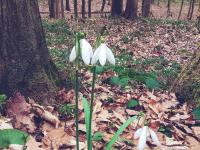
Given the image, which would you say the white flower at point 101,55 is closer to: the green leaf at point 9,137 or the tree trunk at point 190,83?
the green leaf at point 9,137

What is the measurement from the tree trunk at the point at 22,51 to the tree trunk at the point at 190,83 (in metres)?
1.58

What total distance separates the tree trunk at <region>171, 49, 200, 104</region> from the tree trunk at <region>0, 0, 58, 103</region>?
5.20ft

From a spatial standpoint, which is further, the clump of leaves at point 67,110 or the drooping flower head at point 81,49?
the clump of leaves at point 67,110

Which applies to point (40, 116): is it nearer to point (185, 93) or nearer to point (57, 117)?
point (57, 117)

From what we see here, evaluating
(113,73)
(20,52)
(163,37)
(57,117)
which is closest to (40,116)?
(57,117)

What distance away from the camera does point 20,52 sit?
440cm

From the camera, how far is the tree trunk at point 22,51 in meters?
4.33

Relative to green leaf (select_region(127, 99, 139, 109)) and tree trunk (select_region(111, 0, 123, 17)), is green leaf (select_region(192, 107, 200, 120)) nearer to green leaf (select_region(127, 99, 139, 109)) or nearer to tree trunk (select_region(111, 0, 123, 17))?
green leaf (select_region(127, 99, 139, 109))

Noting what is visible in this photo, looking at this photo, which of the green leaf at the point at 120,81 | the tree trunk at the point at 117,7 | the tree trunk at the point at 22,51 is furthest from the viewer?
the tree trunk at the point at 117,7

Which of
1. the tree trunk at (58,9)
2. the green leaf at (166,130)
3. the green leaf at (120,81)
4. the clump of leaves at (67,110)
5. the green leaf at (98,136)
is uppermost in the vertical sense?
the clump of leaves at (67,110)

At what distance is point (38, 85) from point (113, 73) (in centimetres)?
199

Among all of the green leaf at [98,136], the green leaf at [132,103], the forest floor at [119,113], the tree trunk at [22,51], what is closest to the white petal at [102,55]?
the forest floor at [119,113]

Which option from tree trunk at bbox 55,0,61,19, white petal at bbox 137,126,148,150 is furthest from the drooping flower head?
tree trunk at bbox 55,0,61,19

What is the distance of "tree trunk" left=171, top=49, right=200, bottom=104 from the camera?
4991 millimetres
